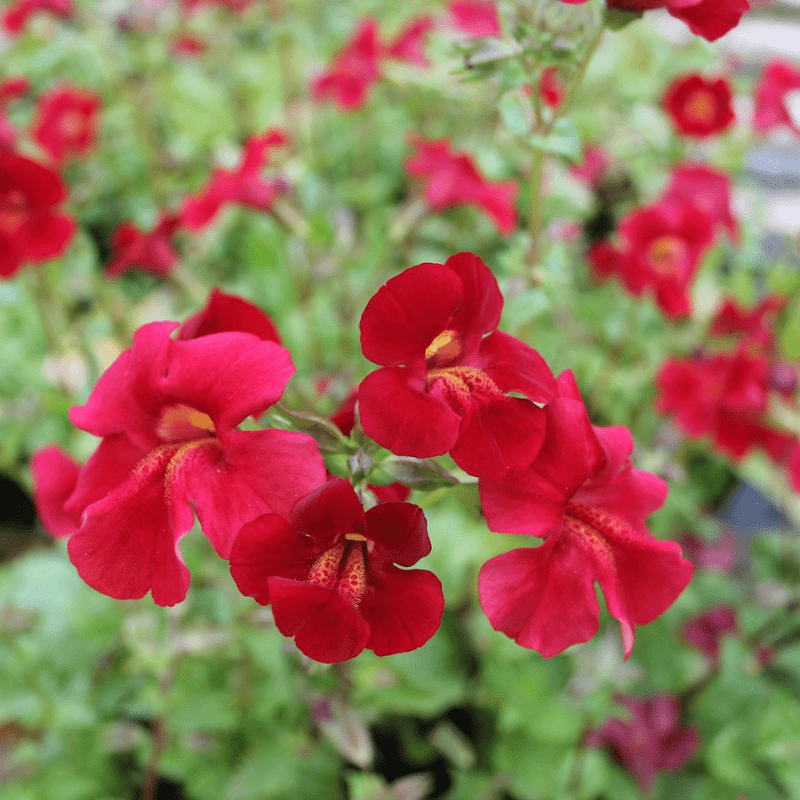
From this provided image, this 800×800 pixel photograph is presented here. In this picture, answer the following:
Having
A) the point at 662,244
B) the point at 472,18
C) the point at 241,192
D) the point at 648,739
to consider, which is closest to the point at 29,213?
the point at 241,192

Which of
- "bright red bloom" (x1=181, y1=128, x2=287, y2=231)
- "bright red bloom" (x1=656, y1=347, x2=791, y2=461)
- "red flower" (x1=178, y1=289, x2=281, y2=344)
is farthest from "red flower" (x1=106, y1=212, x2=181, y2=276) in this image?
"bright red bloom" (x1=656, y1=347, x2=791, y2=461)

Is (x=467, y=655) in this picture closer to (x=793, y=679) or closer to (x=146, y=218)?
(x=793, y=679)

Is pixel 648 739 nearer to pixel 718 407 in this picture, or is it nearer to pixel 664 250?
pixel 718 407

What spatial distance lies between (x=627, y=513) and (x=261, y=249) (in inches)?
51.5

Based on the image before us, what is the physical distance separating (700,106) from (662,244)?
0.93 ft

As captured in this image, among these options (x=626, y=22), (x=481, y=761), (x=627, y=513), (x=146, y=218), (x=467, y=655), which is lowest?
(x=481, y=761)

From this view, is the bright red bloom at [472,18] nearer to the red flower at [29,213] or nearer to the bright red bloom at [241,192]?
the bright red bloom at [241,192]

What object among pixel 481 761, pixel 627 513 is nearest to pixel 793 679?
pixel 481 761

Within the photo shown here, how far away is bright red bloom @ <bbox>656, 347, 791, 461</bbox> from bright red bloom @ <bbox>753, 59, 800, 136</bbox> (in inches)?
22.5

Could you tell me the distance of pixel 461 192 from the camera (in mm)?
1170

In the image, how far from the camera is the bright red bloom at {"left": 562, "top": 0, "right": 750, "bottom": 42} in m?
0.46

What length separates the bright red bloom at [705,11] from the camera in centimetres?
46

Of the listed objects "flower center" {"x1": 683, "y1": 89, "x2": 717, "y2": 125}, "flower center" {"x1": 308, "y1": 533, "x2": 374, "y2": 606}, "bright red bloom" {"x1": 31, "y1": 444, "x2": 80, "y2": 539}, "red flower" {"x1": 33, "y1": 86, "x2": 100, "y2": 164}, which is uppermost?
"flower center" {"x1": 683, "y1": 89, "x2": 717, "y2": 125}

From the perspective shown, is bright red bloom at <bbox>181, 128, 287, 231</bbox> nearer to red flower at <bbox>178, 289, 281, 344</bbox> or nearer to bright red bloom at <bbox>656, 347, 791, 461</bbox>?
red flower at <bbox>178, 289, 281, 344</bbox>
